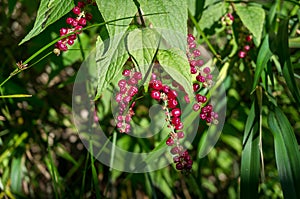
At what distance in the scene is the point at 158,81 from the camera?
28.2 inches

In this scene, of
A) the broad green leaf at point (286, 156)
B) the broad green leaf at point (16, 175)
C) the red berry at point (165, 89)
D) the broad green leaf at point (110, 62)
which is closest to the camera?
the broad green leaf at point (110, 62)

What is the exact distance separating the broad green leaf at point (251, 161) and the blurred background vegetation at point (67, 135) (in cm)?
21

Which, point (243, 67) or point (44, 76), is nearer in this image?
point (243, 67)

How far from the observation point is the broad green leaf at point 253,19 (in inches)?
38.6

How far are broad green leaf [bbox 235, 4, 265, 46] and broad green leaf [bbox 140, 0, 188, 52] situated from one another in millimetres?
356

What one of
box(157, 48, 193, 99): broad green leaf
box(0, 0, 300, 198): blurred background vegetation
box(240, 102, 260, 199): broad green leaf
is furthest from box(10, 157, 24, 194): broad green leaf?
box(157, 48, 193, 99): broad green leaf

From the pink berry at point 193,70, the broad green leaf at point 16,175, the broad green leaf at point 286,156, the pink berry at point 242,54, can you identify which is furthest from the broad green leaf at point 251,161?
the broad green leaf at point 16,175

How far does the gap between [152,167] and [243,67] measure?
364mm

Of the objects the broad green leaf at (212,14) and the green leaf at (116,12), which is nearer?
the green leaf at (116,12)

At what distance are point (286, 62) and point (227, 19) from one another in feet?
0.71

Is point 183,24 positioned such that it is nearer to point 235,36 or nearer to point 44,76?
point 235,36

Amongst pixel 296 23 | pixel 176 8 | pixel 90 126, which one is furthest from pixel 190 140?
pixel 176 8

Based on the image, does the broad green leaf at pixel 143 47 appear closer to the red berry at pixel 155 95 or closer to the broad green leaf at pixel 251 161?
the red berry at pixel 155 95

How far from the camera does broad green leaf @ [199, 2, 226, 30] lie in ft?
3.76
